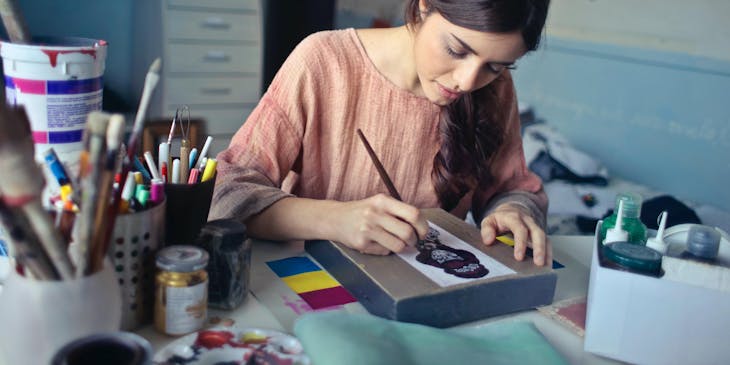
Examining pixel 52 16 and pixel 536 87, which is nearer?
pixel 536 87

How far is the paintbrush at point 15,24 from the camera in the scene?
2.13 ft

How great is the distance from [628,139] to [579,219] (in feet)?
1.51

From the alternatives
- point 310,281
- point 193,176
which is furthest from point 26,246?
point 310,281

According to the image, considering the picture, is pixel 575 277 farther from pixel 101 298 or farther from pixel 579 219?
pixel 579 219

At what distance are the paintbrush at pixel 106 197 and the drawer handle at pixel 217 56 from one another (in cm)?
245

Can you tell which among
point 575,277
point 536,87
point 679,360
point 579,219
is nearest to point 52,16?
point 536,87

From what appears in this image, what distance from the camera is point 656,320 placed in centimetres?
64

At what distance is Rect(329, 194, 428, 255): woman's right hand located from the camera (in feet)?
2.53

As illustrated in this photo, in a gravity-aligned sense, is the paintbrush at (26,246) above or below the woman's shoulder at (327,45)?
below

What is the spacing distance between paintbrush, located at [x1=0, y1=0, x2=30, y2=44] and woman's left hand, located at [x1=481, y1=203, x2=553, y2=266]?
603 mm

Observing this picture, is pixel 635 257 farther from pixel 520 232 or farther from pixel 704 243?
pixel 520 232

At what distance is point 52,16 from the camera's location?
9.16 ft

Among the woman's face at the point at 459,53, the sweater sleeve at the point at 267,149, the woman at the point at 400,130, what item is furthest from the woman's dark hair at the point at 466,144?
the sweater sleeve at the point at 267,149

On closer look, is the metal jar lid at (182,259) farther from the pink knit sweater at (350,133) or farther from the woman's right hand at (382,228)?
the pink knit sweater at (350,133)
